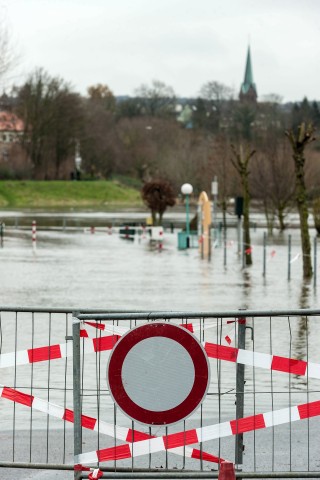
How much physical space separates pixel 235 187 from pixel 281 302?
47.5 meters

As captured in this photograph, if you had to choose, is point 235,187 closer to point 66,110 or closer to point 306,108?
point 66,110

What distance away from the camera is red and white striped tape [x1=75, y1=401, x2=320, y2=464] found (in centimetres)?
750

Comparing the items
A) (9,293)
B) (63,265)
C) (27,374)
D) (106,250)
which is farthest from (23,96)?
(27,374)

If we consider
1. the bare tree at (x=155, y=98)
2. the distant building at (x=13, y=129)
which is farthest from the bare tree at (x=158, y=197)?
the bare tree at (x=155, y=98)

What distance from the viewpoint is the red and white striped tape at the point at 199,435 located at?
750cm

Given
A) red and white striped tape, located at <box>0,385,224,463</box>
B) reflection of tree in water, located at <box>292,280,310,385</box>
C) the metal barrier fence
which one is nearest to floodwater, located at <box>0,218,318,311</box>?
reflection of tree in water, located at <box>292,280,310,385</box>

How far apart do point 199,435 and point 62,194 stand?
331ft

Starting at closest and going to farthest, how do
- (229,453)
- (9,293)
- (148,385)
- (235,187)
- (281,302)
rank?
(148,385), (229,453), (281,302), (9,293), (235,187)

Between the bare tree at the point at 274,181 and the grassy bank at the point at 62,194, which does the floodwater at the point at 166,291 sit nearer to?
the bare tree at the point at 274,181

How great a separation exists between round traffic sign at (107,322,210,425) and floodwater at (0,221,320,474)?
0.41 metres

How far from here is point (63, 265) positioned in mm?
33094

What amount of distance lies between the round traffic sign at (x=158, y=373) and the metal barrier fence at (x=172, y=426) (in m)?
0.18

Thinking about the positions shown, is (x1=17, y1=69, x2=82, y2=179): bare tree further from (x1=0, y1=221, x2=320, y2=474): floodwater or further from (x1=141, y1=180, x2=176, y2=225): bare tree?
(x1=0, y1=221, x2=320, y2=474): floodwater

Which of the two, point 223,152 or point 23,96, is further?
point 23,96
